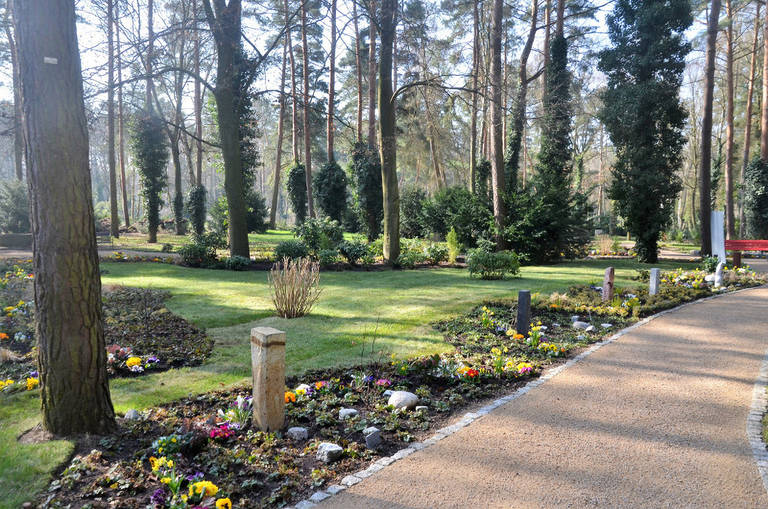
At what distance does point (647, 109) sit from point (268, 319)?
14.4 meters

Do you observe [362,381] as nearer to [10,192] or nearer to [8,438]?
[8,438]

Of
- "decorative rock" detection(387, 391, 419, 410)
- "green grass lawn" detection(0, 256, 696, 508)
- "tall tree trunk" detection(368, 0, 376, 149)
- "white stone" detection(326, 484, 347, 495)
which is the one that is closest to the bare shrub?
"green grass lawn" detection(0, 256, 696, 508)

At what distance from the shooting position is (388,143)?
13.8m

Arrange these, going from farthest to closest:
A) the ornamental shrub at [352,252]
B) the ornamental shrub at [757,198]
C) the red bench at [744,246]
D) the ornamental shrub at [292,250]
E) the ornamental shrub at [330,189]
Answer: the ornamental shrub at [330,189]
the ornamental shrub at [757,198]
the red bench at [744,246]
the ornamental shrub at [352,252]
the ornamental shrub at [292,250]

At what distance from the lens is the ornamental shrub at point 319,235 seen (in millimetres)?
14422

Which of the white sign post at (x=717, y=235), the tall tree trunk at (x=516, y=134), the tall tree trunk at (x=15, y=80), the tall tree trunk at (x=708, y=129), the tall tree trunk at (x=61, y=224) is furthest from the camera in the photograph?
the tall tree trunk at (x=516, y=134)

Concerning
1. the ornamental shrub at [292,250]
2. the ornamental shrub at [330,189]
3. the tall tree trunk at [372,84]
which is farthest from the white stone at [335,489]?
the ornamental shrub at [330,189]

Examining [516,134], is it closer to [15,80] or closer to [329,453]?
[329,453]

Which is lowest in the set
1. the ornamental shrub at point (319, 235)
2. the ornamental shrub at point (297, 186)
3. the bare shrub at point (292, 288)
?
the bare shrub at point (292, 288)

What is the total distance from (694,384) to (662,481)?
2321mm

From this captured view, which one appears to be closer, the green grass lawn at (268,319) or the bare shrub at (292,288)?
the green grass lawn at (268,319)

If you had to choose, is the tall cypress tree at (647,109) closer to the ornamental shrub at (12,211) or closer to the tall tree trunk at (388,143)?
the tall tree trunk at (388,143)

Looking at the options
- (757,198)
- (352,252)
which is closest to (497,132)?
(352,252)

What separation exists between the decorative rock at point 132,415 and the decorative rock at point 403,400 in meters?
2.01
